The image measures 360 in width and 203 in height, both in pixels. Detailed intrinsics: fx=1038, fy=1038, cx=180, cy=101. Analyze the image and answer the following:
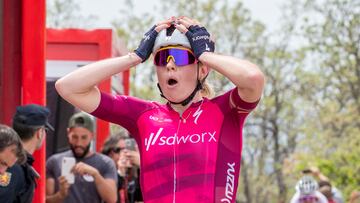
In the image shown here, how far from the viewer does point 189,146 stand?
496 centimetres

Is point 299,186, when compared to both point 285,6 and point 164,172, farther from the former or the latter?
point 285,6

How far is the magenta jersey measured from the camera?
4.92 m

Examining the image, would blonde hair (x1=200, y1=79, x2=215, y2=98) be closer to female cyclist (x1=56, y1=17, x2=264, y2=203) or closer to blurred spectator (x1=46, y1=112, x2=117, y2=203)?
female cyclist (x1=56, y1=17, x2=264, y2=203)

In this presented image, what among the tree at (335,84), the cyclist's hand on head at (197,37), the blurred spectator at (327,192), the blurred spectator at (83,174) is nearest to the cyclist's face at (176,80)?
the cyclist's hand on head at (197,37)

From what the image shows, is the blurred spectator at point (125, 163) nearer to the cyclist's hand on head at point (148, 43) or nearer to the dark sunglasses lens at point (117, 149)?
the dark sunglasses lens at point (117, 149)

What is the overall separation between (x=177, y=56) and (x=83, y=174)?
3.76 m

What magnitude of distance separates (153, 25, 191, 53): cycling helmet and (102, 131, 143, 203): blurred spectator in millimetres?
4471

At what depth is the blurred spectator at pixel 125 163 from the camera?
9477 millimetres

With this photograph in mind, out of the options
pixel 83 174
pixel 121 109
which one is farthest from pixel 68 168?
pixel 121 109

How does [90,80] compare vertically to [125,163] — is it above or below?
above

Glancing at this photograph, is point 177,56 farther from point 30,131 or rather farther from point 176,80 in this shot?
point 30,131

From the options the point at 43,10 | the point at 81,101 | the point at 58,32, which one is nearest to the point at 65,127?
the point at 58,32

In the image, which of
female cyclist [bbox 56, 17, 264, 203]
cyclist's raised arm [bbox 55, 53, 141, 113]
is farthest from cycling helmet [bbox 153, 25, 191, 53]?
cyclist's raised arm [bbox 55, 53, 141, 113]

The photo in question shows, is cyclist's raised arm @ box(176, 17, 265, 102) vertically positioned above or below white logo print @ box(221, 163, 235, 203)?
above
